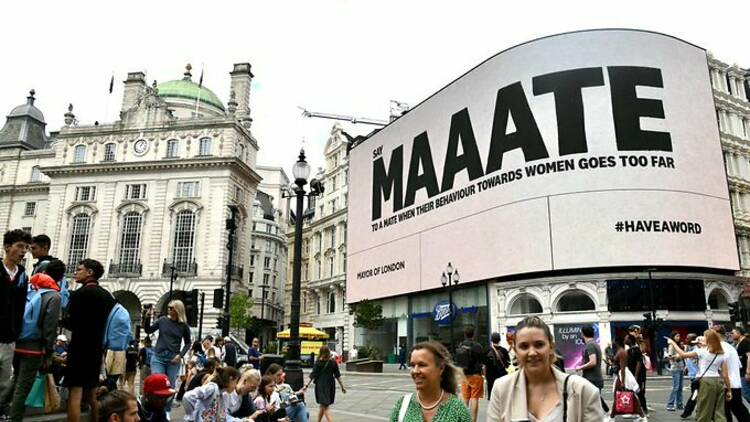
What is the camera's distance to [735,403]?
8992mm

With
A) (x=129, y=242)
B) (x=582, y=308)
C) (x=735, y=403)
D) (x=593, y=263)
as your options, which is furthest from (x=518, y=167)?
(x=129, y=242)

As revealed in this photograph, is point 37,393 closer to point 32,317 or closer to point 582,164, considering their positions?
point 32,317

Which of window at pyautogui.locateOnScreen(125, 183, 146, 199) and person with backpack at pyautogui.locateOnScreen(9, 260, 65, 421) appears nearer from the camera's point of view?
person with backpack at pyautogui.locateOnScreen(9, 260, 65, 421)

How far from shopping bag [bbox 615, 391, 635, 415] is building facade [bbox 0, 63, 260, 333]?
4134 cm

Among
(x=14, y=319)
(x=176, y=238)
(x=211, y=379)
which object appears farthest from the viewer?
(x=176, y=238)

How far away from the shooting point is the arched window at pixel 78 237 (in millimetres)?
50094

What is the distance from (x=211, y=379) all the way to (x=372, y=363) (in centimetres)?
2902

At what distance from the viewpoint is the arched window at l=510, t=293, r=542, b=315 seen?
3653cm

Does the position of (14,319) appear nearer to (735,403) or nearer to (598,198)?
(735,403)

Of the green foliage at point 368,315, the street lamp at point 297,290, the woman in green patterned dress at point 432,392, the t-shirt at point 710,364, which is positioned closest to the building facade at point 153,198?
the green foliage at point 368,315

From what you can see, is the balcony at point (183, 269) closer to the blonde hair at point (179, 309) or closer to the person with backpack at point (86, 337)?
the blonde hair at point (179, 309)

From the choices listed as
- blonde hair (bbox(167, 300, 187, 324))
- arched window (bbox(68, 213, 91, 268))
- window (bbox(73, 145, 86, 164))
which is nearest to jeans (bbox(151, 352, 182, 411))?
blonde hair (bbox(167, 300, 187, 324))

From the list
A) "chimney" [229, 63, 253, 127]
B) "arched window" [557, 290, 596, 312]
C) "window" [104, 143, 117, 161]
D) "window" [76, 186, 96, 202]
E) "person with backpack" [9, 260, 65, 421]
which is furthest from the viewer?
"chimney" [229, 63, 253, 127]

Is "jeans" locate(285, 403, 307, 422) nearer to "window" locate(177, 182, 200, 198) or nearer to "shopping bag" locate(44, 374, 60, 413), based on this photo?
"shopping bag" locate(44, 374, 60, 413)
